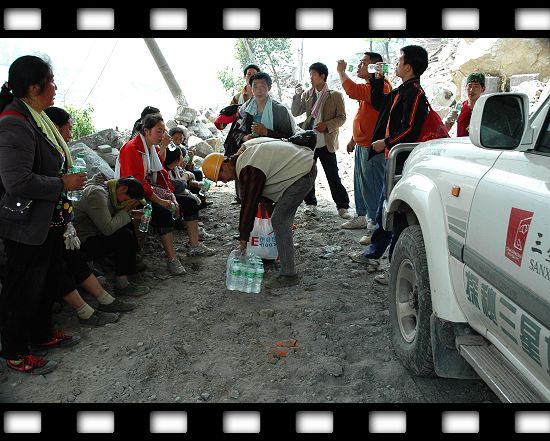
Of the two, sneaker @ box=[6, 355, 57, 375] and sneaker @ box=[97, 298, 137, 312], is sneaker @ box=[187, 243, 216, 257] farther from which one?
sneaker @ box=[6, 355, 57, 375]

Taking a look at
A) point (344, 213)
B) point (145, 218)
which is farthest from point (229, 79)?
point (145, 218)

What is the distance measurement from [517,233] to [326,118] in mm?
5028

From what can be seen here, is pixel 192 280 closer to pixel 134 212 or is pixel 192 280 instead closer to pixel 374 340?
pixel 134 212

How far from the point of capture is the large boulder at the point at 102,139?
7.51 meters

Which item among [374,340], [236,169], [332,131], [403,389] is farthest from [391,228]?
[332,131]

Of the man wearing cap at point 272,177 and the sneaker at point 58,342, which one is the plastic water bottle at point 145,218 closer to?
the man wearing cap at point 272,177

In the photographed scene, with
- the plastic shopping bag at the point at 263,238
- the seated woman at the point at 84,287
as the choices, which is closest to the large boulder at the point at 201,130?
the plastic shopping bag at the point at 263,238

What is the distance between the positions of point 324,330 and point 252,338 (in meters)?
0.57

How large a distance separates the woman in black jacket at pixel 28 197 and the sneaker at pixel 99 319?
0.50 meters

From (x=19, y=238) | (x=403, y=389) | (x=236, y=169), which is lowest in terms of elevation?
(x=403, y=389)

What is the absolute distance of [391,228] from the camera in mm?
3707

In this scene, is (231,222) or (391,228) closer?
(391,228)

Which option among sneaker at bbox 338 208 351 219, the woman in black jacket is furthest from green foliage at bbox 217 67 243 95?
the woman in black jacket

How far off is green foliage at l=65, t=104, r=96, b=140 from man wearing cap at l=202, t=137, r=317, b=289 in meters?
6.74
